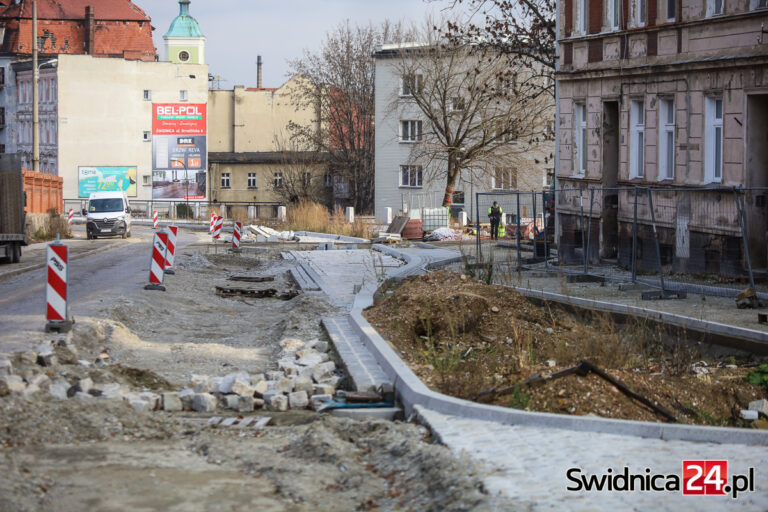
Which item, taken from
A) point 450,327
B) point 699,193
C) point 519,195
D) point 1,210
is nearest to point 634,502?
point 450,327

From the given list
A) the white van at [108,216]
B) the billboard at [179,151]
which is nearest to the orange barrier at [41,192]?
the white van at [108,216]

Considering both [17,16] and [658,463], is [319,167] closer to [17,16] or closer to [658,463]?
[17,16]

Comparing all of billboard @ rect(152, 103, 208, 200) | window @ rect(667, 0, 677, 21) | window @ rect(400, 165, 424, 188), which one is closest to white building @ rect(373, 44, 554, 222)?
window @ rect(400, 165, 424, 188)

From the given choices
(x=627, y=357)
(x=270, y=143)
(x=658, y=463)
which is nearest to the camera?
(x=658, y=463)

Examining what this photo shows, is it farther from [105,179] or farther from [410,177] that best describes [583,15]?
[105,179]

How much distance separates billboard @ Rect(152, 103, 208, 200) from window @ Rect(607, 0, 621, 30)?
61.2 meters

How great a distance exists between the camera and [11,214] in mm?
26750

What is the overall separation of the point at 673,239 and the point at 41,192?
29.5 m

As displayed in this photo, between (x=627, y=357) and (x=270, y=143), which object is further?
(x=270, y=143)

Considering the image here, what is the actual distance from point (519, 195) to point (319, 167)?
5083 cm

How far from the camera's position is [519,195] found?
22.4 m

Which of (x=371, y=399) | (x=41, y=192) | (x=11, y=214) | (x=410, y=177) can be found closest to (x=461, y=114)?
(x=410, y=177)

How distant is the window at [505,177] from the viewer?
5969 centimetres

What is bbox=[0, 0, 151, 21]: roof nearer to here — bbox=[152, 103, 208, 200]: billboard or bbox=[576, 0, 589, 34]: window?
bbox=[152, 103, 208, 200]: billboard
